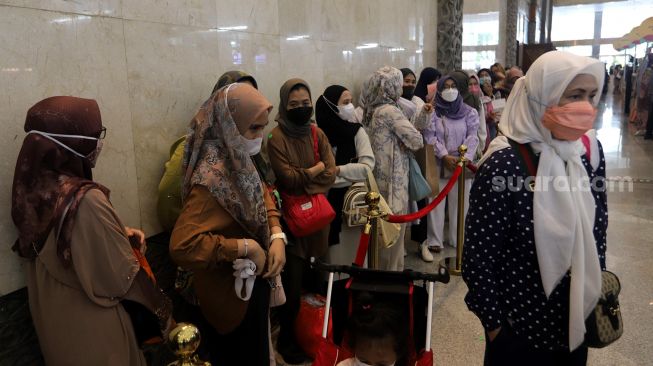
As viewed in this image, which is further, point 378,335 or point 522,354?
point 378,335

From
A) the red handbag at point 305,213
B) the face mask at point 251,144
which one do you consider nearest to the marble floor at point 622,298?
the red handbag at point 305,213

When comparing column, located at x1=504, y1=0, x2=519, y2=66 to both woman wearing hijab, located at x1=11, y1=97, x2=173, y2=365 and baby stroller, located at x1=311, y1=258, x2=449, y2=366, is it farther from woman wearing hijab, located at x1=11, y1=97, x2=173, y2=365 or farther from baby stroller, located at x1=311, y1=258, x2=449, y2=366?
woman wearing hijab, located at x1=11, y1=97, x2=173, y2=365

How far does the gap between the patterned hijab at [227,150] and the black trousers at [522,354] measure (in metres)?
1.13

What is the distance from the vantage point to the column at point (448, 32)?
762 centimetres

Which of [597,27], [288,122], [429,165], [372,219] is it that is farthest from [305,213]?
[597,27]

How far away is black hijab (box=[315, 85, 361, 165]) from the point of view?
12.1ft

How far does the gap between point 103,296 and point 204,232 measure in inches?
17.5

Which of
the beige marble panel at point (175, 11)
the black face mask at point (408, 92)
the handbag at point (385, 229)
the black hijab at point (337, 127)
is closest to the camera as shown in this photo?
the beige marble panel at point (175, 11)

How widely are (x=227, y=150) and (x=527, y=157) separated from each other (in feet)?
3.98

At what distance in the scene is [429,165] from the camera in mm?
4531

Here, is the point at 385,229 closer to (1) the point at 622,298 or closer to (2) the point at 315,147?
(2) the point at 315,147

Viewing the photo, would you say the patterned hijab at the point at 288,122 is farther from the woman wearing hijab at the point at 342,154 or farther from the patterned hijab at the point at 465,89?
the patterned hijab at the point at 465,89

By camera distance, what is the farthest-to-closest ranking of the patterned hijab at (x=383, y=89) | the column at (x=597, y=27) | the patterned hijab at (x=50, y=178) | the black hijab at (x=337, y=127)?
the column at (x=597, y=27)
the patterned hijab at (x=383, y=89)
the black hijab at (x=337, y=127)
the patterned hijab at (x=50, y=178)

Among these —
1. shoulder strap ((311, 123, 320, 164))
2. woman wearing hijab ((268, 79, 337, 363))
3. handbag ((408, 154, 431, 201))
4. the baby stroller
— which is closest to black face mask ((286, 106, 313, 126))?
woman wearing hijab ((268, 79, 337, 363))
